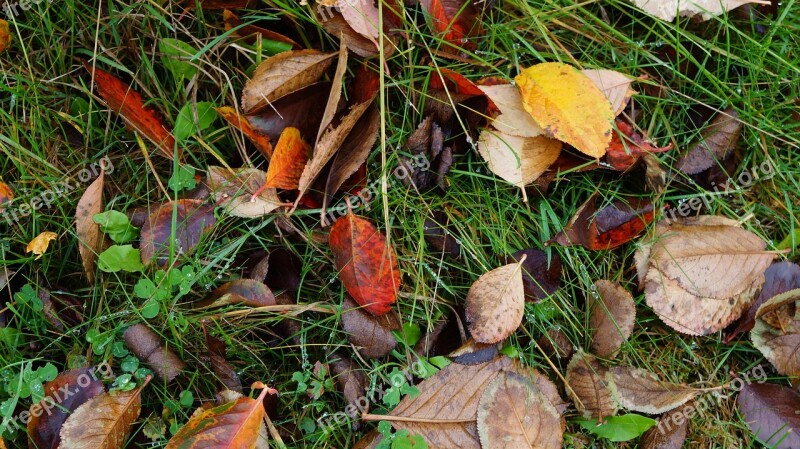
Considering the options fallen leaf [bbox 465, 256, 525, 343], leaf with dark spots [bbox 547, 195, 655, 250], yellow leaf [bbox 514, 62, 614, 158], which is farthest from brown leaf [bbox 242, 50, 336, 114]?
leaf with dark spots [bbox 547, 195, 655, 250]

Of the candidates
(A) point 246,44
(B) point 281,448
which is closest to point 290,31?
(A) point 246,44

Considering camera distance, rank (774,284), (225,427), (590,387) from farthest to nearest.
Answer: (774,284)
(590,387)
(225,427)

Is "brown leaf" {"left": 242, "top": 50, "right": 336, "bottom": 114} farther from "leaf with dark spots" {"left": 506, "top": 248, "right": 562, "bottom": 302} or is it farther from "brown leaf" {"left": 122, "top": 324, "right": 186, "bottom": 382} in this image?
"leaf with dark spots" {"left": 506, "top": 248, "right": 562, "bottom": 302}

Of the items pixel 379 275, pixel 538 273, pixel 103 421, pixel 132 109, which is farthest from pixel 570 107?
pixel 103 421

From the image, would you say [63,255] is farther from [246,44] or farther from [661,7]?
[661,7]

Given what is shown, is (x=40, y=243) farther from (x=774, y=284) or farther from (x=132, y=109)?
(x=774, y=284)

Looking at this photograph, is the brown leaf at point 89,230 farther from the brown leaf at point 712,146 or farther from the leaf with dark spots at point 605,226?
the brown leaf at point 712,146
